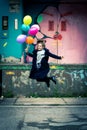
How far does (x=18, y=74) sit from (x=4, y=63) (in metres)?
0.84

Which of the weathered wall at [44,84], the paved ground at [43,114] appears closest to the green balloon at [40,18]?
the weathered wall at [44,84]

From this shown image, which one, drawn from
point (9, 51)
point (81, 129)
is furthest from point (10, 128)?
point (9, 51)

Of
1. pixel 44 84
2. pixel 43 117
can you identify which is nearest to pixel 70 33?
pixel 44 84

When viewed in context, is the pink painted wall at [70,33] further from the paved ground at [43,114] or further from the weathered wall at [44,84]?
the paved ground at [43,114]

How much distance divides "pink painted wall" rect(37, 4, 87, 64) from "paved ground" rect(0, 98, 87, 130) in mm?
2717

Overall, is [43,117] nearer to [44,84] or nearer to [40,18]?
[44,84]

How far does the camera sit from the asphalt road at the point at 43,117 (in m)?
9.68

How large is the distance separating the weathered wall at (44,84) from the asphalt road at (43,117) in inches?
81.6

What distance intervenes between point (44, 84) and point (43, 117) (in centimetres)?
404

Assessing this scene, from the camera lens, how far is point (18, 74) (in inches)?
592

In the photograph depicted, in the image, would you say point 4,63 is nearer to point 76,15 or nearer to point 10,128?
point 76,15

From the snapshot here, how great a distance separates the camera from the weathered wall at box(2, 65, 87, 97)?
49.0 feet

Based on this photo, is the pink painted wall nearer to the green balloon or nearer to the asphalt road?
Result: the green balloon

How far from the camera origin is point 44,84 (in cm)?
1491
